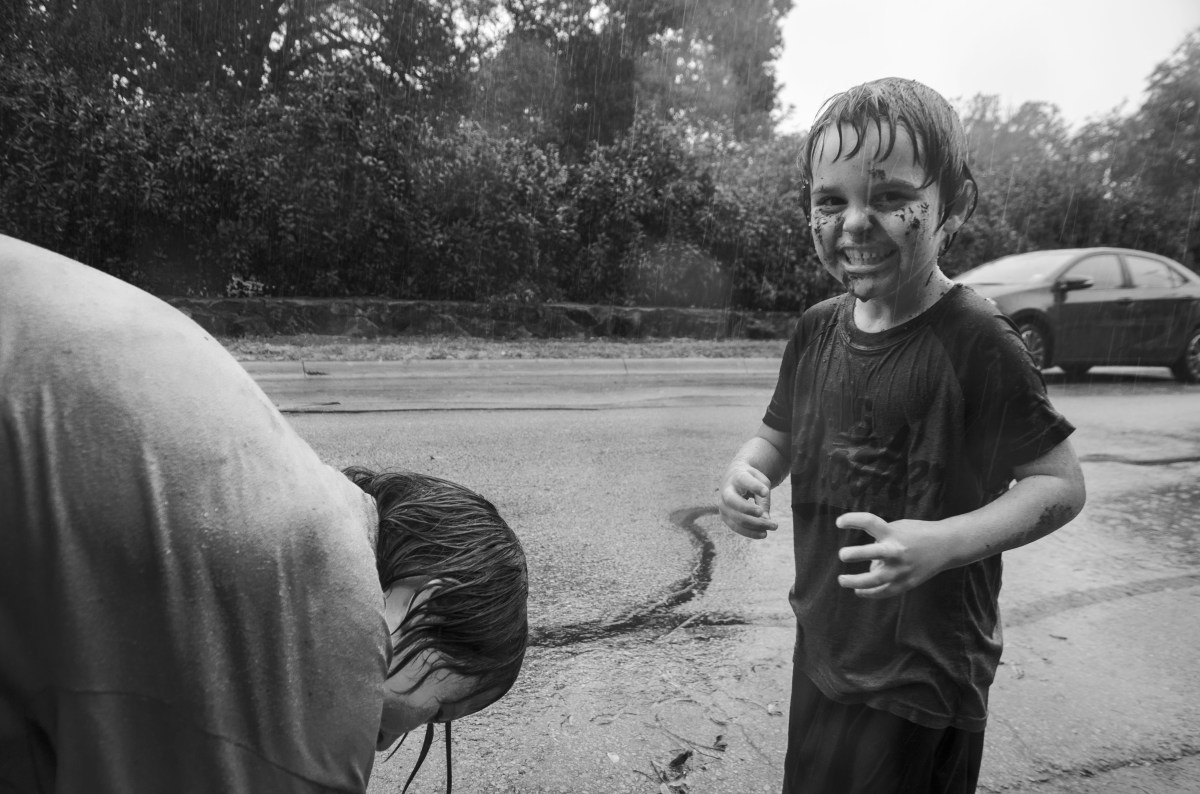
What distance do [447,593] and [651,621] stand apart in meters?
1.84

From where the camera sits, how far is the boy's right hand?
1.55m

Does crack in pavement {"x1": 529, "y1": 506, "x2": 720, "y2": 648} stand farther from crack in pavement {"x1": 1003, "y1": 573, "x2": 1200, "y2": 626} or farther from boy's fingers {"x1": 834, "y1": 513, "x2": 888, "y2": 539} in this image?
boy's fingers {"x1": 834, "y1": 513, "x2": 888, "y2": 539}

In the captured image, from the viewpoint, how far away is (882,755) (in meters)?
1.45

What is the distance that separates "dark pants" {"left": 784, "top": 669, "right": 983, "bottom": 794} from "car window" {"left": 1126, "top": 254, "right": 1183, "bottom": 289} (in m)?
9.44

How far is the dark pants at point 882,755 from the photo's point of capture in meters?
1.45

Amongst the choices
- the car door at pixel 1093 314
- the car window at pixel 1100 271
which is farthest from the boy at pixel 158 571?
the car window at pixel 1100 271

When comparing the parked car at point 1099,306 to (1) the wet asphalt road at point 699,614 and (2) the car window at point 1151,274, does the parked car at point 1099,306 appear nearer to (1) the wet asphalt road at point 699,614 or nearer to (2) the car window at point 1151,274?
(2) the car window at point 1151,274

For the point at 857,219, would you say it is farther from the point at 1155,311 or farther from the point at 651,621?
the point at 1155,311

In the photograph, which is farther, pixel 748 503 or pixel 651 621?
pixel 651 621

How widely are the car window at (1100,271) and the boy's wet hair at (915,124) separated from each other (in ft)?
28.0

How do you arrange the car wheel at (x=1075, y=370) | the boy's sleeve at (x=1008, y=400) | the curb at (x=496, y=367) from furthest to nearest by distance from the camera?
1. the car wheel at (x=1075, y=370)
2. the curb at (x=496, y=367)
3. the boy's sleeve at (x=1008, y=400)

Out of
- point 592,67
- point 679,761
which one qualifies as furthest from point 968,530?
point 592,67

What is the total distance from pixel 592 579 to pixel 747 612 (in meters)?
0.57

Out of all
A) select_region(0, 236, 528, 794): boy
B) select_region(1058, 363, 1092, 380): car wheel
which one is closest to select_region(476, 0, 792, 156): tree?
select_region(1058, 363, 1092, 380): car wheel
